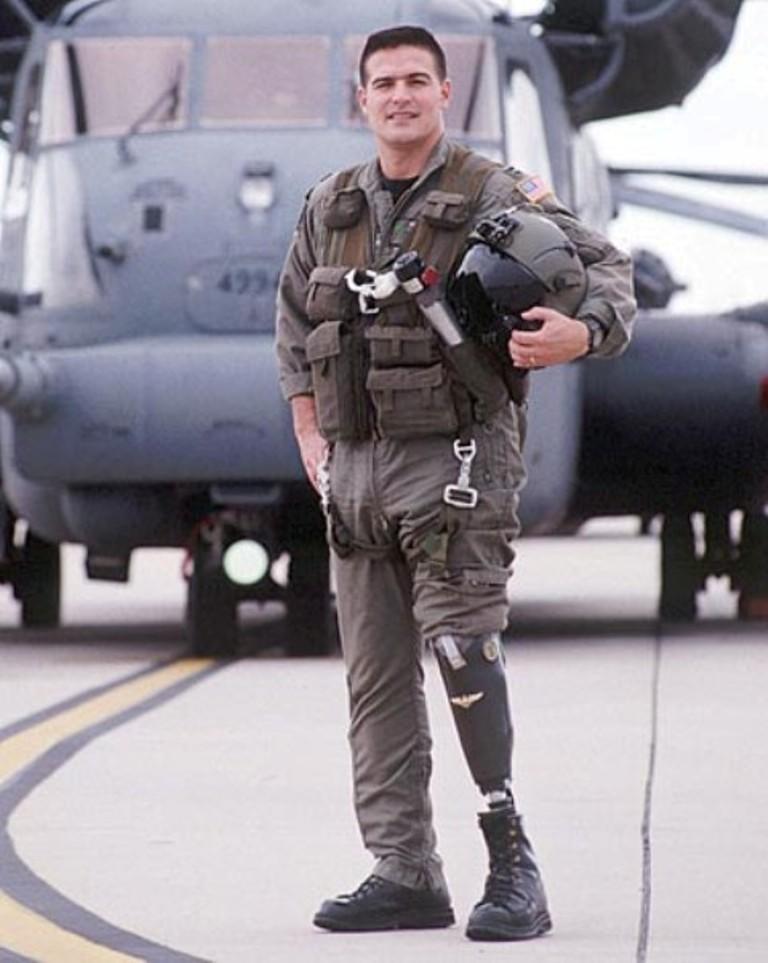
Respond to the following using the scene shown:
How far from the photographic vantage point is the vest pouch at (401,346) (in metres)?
7.25

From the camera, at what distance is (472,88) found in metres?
16.4

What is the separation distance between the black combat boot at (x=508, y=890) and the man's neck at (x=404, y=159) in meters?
1.41

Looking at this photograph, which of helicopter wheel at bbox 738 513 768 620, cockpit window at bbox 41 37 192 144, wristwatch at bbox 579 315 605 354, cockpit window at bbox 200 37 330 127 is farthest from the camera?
helicopter wheel at bbox 738 513 768 620

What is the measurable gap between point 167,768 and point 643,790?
1.62m

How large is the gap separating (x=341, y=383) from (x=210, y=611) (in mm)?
8595

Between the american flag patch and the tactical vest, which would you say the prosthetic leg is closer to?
the tactical vest

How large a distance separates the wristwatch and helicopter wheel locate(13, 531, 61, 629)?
39.9ft

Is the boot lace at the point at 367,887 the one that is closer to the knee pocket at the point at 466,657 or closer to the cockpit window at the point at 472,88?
the knee pocket at the point at 466,657

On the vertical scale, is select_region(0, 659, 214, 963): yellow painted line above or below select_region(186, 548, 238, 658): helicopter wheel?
above

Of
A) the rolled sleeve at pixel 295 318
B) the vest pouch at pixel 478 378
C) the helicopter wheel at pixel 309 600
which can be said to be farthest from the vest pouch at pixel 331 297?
the helicopter wheel at pixel 309 600

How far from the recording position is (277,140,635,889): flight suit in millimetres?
7207

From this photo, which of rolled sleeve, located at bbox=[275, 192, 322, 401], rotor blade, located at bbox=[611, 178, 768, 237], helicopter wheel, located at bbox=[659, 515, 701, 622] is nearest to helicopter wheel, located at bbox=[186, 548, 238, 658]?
helicopter wheel, located at bbox=[659, 515, 701, 622]

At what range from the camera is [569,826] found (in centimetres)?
913

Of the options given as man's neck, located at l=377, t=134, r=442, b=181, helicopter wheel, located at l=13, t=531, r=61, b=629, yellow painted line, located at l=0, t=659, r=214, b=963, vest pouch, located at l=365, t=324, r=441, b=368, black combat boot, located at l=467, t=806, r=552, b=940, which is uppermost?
man's neck, located at l=377, t=134, r=442, b=181
